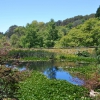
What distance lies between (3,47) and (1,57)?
599 millimetres

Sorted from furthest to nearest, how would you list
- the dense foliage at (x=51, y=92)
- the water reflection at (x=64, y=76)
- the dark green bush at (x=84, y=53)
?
the dark green bush at (x=84, y=53) < the water reflection at (x=64, y=76) < the dense foliage at (x=51, y=92)

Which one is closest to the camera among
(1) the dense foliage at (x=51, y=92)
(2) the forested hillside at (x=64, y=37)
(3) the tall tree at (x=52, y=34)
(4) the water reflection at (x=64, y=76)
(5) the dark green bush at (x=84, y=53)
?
(1) the dense foliage at (x=51, y=92)

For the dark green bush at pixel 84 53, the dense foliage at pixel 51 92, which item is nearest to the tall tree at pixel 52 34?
the dark green bush at pixel 84 53

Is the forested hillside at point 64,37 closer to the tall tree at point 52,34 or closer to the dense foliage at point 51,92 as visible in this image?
the tall tree at point 52,34

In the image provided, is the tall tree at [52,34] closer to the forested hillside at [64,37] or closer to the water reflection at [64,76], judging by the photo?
the forested hillside at [64,37]

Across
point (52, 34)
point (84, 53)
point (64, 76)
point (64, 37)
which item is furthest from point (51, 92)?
point (52, 34)

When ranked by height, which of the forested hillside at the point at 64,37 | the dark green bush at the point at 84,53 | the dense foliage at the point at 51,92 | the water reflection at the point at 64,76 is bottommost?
the water reflection at the point at 64,76

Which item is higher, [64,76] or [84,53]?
[84,53]

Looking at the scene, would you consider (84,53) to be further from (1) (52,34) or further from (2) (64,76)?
(1) (52,34)

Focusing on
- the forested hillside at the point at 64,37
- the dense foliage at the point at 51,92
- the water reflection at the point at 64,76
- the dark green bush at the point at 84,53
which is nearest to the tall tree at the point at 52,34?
the forested hillside at the point at 64,37

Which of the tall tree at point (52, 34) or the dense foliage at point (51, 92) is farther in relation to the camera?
the tall tree at point (52, 34)

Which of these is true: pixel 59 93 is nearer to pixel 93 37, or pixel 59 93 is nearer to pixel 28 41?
pixel 93 37

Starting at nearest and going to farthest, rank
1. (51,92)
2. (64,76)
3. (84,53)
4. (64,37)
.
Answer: (51,92)
(64,76)
(84,53)
(64,37)

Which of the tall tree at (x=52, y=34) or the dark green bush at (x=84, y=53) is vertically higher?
the tall tree at (x=52, y=34)
